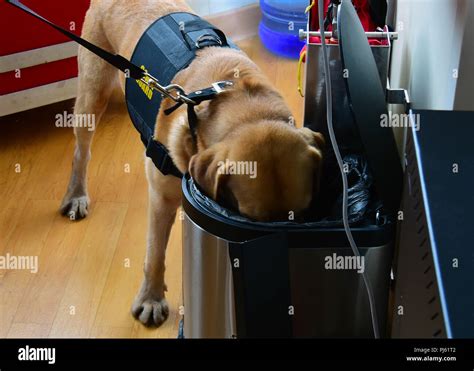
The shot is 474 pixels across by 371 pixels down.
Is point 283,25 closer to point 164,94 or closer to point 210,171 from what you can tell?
point 164,94

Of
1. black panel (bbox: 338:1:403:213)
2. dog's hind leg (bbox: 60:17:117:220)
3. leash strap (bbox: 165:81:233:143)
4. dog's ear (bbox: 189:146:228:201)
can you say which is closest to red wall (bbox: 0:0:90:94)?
dog's hind leg (bbox: 60:17:117:220)

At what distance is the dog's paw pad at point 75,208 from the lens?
231 cm

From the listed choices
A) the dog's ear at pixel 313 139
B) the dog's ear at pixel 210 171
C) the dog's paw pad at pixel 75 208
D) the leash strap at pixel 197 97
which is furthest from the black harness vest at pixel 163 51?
the dog's paw pad at pixel 75 208

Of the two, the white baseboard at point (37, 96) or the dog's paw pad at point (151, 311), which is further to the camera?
the white baseboard at point (37, 96)

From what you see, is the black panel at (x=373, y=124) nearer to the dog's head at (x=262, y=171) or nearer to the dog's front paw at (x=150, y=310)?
the dog's head at (x=262, y=171)

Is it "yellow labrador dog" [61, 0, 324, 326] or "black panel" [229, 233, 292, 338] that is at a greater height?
"yellow labrador dog" [61, 0, 324, 326]

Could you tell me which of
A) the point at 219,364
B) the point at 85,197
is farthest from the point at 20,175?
the point at 219,364

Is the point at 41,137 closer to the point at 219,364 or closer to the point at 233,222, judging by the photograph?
the point at 233,222

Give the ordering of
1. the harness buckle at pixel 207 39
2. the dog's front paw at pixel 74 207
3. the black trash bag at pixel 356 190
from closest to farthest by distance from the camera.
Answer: the black trash bag at pixel 356 190 → the harness buckle at pixel 207 39 → the dog's front paw at pixel 74 207

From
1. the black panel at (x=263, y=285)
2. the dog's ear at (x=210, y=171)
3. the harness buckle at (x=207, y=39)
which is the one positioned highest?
the harness buckle at (x=207, y=39)

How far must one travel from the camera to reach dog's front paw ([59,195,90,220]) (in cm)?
231

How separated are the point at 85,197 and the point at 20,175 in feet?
1.15

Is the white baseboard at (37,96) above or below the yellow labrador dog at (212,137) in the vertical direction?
below

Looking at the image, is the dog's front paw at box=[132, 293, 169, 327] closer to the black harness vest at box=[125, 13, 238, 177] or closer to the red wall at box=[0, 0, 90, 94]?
the black harness vest at box=[125, 13, 238, 177]
